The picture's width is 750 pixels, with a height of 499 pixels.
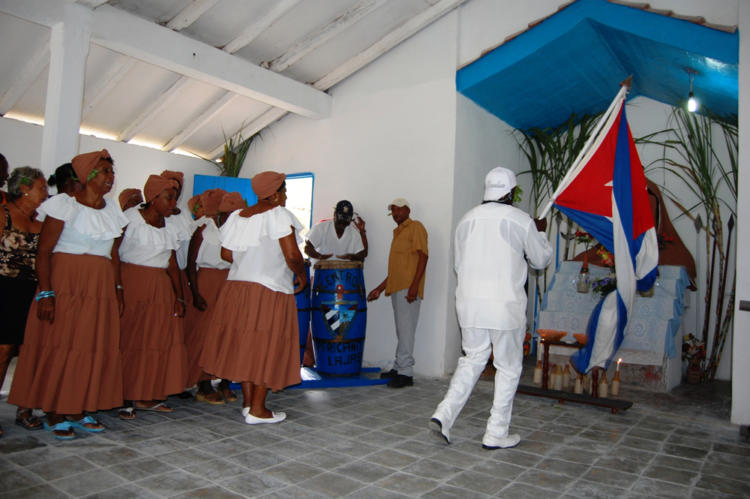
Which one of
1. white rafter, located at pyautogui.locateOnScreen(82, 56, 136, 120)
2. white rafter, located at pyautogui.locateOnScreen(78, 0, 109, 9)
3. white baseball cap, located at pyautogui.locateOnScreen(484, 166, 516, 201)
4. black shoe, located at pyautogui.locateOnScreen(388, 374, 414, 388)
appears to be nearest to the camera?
white baseball cap, located at pyautogui.locateOnScreen(484, 166, 516, 201)

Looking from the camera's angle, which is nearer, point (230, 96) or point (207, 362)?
point (207, 362)

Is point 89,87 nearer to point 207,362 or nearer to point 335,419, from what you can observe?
point 207,362

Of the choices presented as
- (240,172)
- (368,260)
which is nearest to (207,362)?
(368,260)

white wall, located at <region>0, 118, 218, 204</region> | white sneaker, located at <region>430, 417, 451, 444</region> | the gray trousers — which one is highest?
white wall, located at <region>0, 118, 218, 204</region>

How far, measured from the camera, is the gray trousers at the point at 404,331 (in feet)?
16.6

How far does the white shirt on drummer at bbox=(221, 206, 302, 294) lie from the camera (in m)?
3.54

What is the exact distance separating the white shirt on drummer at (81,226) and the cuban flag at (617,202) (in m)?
2.87

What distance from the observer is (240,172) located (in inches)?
300

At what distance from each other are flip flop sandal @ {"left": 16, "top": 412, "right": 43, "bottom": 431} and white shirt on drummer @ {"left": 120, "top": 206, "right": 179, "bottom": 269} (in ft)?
3.44

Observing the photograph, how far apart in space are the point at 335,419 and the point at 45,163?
288cm

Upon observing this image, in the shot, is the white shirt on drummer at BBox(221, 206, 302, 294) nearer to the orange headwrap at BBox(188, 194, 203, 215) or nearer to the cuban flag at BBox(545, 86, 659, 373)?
the orange headwrap at BBox(188, 194, 203, 215)

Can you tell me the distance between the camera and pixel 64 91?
4168mm

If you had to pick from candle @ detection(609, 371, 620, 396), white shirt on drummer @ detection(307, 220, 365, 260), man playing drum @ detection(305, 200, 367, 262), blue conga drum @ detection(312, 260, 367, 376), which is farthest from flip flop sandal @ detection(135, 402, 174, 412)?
candle @ detection(609, 371, 620, 396)

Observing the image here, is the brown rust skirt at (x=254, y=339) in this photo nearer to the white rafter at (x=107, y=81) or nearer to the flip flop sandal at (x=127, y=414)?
the flip flop sandal at (x=127, y=414)
